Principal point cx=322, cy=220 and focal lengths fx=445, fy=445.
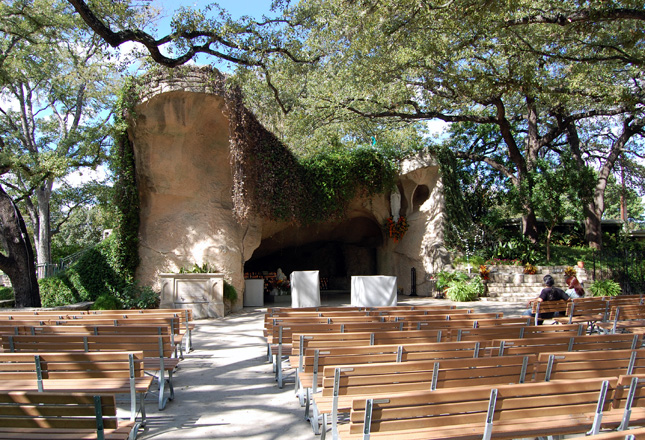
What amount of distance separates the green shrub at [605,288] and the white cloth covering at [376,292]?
7024 millimetres

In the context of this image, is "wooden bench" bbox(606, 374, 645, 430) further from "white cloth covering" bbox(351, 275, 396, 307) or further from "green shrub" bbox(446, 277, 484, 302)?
"green shrub" bbox(446, 277, 484, 302)

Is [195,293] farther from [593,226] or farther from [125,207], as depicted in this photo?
[593,226]

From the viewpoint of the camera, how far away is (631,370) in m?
3.60

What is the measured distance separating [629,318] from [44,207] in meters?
23.4

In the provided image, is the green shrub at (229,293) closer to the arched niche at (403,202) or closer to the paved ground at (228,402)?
the paved ground at (228,402)

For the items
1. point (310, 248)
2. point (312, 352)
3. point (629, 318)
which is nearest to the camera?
point (312, 352)

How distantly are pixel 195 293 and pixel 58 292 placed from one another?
16.8 feet

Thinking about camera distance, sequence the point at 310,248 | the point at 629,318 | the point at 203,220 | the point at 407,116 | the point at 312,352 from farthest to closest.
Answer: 1. the point at 310,248
2. the point at 407,116
3. the point at 203,220
4. the point at 629,318
5. the point at 312,352

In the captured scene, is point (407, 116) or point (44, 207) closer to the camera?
point (407, 116)

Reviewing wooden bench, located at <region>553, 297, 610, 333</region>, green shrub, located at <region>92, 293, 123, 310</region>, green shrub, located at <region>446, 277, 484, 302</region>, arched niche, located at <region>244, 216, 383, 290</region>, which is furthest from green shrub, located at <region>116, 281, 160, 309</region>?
wooden bench, located at <region>553, 297, 610, 333</region>

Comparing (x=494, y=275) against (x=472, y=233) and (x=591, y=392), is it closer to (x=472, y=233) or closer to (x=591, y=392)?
(x=472, y=233)

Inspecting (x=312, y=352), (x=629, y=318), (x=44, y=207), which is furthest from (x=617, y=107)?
(x=44, y=207)

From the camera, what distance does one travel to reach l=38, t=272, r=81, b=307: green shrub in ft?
44.5

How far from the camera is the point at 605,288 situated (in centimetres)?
1363
